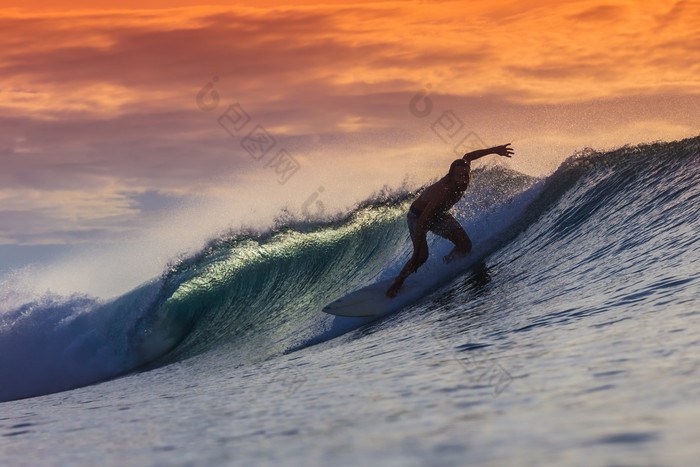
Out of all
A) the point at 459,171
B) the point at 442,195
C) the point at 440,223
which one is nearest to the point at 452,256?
the point at 440,223

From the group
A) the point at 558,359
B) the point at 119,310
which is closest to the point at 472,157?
the point at 558,359

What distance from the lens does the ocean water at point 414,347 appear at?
7.26 feet

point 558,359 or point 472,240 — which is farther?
point 472,240

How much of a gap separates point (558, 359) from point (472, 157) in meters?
4.42

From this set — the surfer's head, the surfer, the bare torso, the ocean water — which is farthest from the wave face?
the surfer's head

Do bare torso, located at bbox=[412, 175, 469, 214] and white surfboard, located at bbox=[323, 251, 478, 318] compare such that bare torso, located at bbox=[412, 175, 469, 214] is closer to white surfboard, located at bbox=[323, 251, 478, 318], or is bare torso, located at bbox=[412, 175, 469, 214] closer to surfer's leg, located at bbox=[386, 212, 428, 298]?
surfer's leg, located at bbox=[386, 212, 428, 298]

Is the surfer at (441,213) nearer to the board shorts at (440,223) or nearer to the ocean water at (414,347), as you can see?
the board shorts at (440,223)

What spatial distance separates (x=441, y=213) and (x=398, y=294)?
107cm

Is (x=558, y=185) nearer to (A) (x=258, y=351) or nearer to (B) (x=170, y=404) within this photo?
(A) (x=258, y=351)

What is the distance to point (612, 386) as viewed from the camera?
Result: 2398 millimetres

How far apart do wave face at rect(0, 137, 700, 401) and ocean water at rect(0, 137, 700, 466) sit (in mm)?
39

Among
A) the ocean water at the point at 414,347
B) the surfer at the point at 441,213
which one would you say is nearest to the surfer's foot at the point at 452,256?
the surfer at the point at 441,213

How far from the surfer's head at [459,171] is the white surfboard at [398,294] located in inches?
44.5

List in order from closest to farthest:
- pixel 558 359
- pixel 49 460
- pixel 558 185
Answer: pixel 49 460 < pixel 558 359 < pixel 558 185
